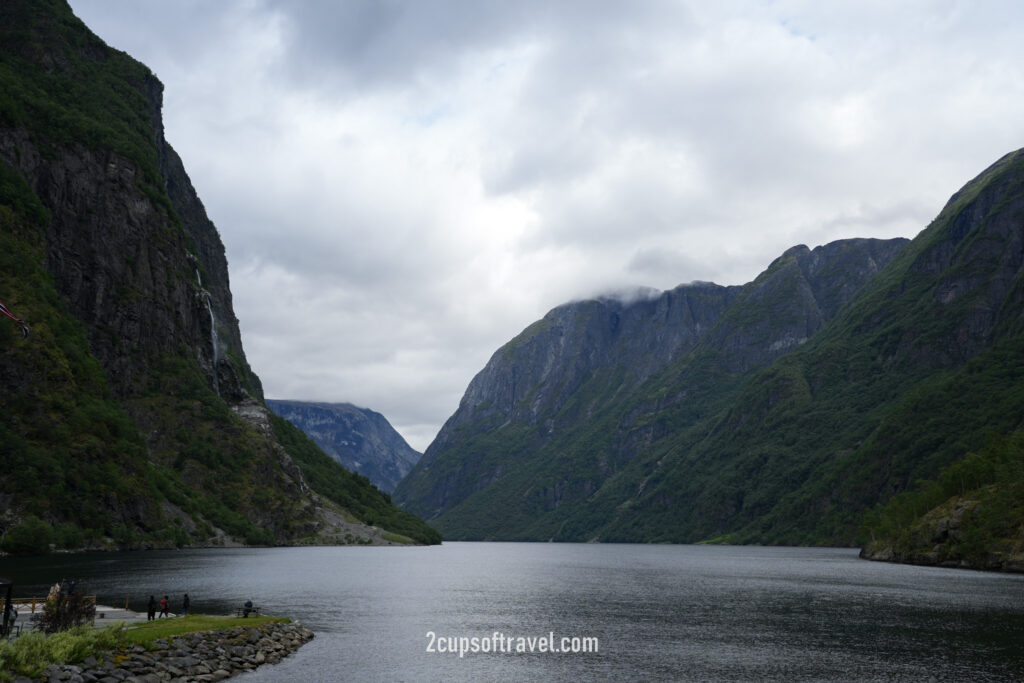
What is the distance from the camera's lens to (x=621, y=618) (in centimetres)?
9350

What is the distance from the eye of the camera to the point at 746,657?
6606 centimetres

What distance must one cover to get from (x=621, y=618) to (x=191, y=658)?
178ft

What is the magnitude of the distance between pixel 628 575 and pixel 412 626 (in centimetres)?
10827

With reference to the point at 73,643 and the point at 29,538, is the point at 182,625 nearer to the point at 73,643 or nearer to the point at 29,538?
the point at 73,643

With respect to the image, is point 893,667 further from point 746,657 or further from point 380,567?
point 380,567

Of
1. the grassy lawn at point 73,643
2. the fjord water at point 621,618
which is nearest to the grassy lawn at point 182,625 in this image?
the grassy lawn at point 73,643

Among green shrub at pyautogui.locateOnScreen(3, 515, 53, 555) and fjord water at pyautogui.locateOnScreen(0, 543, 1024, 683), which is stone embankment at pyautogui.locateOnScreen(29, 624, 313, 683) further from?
green shrub at pyautogui.locateOnScreen(3, 515, 53, 555)

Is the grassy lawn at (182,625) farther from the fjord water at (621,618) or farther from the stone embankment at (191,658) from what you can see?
the fjord water at (621,618)

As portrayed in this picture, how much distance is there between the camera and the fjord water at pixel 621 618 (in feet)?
199

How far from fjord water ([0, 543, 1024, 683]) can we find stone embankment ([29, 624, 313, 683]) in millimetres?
2556

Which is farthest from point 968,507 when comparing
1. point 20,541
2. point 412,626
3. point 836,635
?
point 20,541

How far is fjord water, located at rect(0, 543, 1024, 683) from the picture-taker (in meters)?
60.6

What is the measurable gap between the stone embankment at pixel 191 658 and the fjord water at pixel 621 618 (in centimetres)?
256

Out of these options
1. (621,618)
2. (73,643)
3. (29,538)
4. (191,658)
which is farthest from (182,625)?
(29,538)
